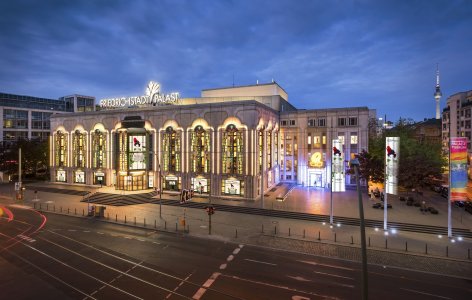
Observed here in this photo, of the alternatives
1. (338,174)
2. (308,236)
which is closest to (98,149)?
(308,236)

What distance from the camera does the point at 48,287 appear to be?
2184 centimetres

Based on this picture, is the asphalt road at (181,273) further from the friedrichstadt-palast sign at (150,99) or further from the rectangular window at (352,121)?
the rectangular window at (352,121)

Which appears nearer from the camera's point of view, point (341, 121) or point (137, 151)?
point (137, 151)

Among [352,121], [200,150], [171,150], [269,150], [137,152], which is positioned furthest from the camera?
[352,121]

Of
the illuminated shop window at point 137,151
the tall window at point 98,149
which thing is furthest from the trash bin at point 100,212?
the tall window at point 98,149

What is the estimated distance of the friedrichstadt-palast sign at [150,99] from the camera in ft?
221

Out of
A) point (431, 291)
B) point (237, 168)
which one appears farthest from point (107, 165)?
point (431, 291)

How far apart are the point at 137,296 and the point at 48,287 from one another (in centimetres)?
731

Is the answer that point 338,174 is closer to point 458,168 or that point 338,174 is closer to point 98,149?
point 458,168

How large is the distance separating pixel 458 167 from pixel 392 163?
263 inches

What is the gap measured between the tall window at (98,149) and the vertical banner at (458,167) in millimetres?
68947

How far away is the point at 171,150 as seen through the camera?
2525 inches

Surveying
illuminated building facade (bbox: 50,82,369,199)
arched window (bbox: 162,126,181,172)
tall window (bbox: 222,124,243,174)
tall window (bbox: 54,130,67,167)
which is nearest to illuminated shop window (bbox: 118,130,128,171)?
illuminated building facade (bbox: 50,82,369,199)

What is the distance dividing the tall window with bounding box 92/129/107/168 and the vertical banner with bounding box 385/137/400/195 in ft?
205
